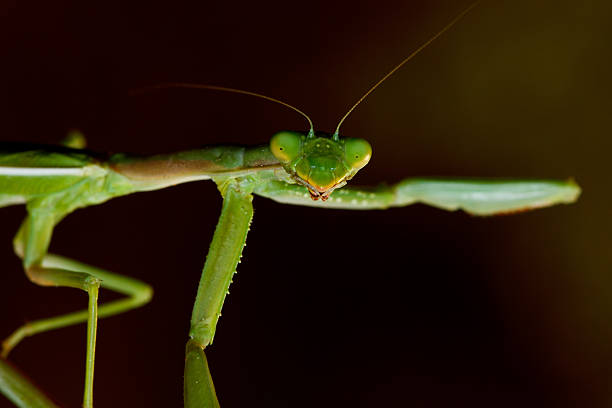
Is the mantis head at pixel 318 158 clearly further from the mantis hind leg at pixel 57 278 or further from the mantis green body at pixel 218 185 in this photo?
the mantis hind leg at pixel 57 278

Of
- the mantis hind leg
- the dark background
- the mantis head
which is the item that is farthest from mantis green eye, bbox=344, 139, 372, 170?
the dark background

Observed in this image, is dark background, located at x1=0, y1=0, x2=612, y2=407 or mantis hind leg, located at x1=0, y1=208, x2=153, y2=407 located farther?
dark background, located at x1=0, y1=0, x2=612, y2=407

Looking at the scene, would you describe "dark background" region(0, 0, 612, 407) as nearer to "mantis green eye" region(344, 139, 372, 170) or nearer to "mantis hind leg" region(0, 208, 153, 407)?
"mantis hind leg" region(0, 208, 153, 407)

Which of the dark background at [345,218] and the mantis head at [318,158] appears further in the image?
the dark background at [345,218]

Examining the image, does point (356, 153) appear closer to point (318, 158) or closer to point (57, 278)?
point (318, 158)

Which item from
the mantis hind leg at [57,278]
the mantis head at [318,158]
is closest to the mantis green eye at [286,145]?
the mantis head at [318,158]

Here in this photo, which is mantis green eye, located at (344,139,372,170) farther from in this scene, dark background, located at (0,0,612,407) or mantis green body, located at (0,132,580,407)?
dark background, located at (0,0,612,407)

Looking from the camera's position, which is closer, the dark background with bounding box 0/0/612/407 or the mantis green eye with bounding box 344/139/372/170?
the mantis green eye with bounding box 344/139/372/170
